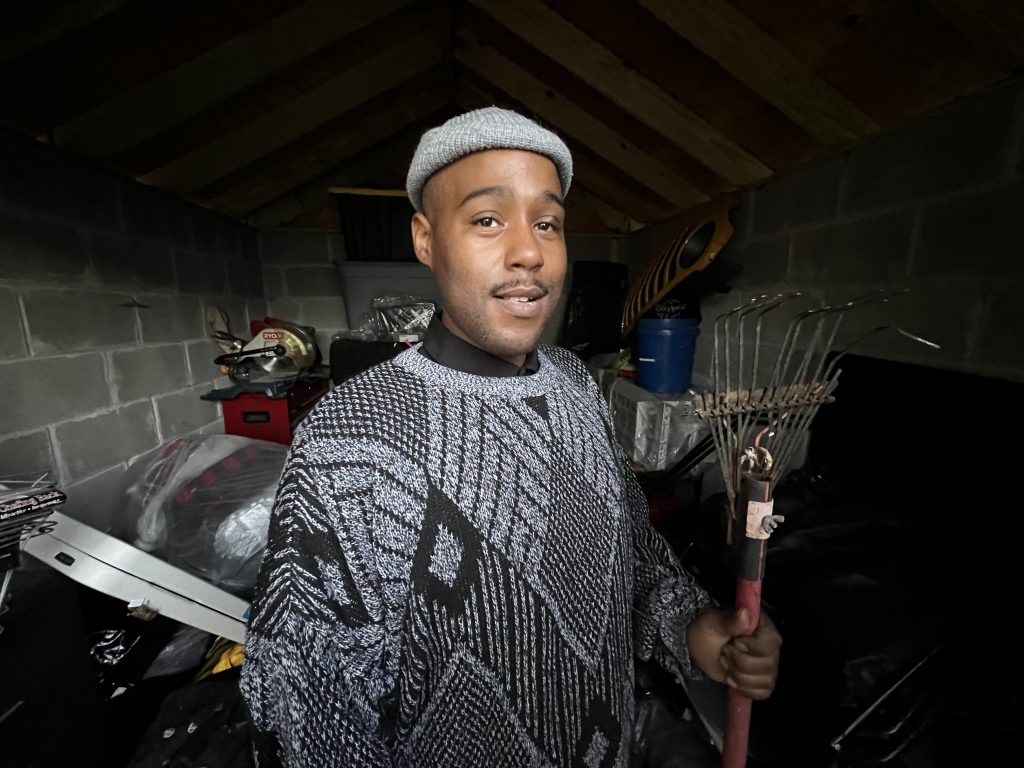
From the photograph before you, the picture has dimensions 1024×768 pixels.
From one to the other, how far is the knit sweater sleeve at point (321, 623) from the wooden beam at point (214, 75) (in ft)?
4.61

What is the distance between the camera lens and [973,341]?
1.08m

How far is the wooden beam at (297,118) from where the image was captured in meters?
1.61

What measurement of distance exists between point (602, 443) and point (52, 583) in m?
1.06

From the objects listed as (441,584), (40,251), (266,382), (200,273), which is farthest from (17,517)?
(200,273)

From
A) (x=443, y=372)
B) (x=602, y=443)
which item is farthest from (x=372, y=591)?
(x=602, y=443)

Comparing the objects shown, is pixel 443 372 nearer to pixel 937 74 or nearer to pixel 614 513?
pixel 614 513

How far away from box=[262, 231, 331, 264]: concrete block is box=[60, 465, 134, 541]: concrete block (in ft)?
5.04

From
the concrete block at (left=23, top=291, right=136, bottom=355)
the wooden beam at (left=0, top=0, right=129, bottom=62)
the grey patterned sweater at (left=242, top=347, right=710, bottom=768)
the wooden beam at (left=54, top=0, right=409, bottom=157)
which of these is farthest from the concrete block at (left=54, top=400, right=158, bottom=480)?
the grey patterned sweater at (left=242, top=347, right=710, bottom=768)

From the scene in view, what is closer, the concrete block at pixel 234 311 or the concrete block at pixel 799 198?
the concrete block at pixel 799 198

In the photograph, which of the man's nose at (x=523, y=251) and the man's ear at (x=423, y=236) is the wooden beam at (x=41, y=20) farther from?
the man's nose at (x=523, y=251)

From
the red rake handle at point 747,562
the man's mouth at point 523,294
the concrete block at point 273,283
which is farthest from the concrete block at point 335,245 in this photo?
the red rake handle at point 747,562

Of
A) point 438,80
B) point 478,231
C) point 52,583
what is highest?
point 438,80

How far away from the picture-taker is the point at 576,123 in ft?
6.32

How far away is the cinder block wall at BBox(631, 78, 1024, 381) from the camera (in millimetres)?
1002
